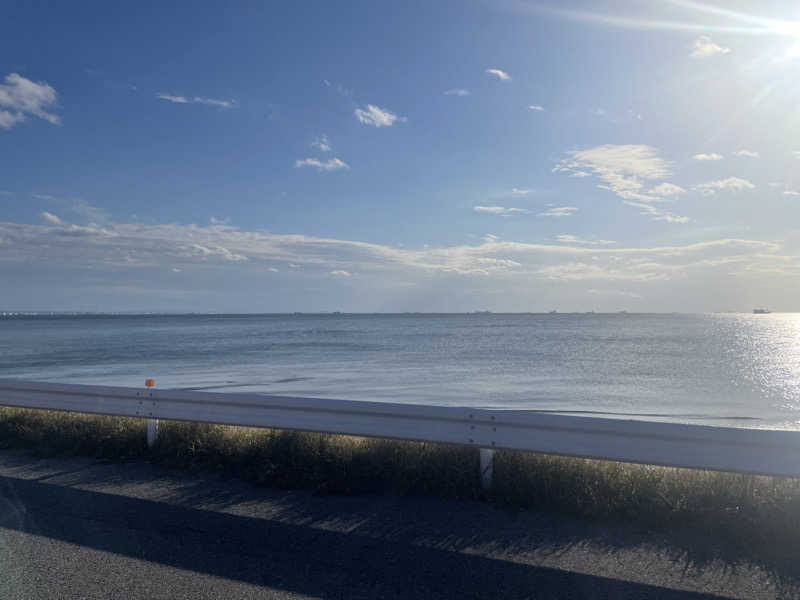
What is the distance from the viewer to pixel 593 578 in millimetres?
3672

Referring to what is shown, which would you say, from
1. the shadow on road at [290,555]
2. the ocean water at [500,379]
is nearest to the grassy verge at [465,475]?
the shadow on road at [290,555]

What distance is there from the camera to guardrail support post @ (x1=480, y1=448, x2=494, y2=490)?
5.28 meters

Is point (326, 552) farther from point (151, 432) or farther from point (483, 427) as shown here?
point (151, 432)

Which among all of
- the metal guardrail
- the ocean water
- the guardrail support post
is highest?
the metal guardrail

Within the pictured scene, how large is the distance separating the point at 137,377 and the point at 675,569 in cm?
2159

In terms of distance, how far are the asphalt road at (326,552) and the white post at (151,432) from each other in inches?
50.5

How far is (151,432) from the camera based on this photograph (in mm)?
6781

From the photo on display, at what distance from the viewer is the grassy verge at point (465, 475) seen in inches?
175

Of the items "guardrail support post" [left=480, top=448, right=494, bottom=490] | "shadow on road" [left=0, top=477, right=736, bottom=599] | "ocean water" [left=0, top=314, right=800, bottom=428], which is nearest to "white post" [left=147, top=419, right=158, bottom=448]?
"shadow on road" [left=0, top=477, right=736, bottom=599]

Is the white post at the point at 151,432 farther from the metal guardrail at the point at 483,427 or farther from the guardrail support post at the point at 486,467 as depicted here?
the guardrail support post at the point at 486,467

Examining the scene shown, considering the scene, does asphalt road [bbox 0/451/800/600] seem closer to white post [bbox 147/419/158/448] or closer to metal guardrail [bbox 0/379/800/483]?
metal guardrail [bbox 0/379/800/483]

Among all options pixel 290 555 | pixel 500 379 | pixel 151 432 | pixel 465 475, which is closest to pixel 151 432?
pixel 151 432

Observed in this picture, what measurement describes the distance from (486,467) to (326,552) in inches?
70.4

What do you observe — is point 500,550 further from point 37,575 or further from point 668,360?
point 668,360
